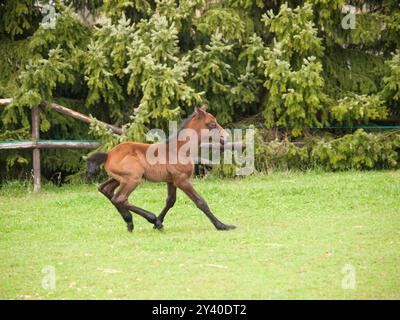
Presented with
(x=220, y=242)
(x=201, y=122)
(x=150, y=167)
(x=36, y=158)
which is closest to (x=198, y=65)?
(x=36, y=158)

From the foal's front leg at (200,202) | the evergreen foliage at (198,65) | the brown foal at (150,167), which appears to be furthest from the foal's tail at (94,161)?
the evergreen foliage at (198,65)

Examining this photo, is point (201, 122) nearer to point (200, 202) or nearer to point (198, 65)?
point (200, 202)

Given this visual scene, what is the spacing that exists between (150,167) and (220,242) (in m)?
1.81

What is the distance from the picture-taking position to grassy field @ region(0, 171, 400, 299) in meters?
8.46

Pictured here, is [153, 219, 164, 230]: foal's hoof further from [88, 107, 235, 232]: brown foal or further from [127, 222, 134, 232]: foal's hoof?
[127, 222, 134, 232]: foal's hoof

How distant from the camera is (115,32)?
54.6 feet

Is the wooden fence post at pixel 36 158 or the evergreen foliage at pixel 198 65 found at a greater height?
the evergreen foliage at pixel 198 65

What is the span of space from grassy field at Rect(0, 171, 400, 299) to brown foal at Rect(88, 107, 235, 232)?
428 mm

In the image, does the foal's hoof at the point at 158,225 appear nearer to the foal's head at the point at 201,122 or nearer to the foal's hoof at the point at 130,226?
the foal's hoof at the point at 130,226

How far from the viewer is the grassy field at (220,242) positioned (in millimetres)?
8461

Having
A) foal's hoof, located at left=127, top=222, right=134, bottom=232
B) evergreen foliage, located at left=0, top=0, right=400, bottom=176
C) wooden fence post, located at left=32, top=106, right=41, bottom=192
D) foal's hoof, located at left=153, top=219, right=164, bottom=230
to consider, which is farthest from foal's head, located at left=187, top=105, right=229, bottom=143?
wooden fence post, located at left=32, top=106, right=41, bottom=192

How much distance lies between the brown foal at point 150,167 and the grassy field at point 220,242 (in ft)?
1.40

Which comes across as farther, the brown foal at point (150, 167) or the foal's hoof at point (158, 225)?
the foal's hoof at point (158, 225)
